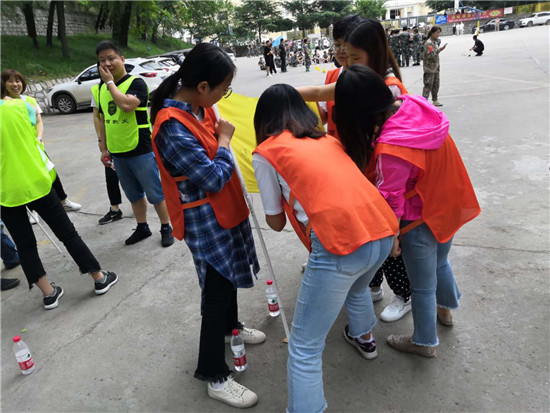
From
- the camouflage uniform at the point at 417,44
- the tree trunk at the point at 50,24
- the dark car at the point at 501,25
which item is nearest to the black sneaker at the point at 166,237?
the camouflage uniform at the point at 417,44

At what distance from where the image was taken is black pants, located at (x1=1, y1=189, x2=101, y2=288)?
124 inches

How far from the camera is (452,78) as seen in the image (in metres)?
12.7

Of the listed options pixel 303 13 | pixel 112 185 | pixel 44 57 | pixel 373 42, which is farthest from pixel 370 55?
pixel 303 13

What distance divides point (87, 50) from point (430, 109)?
24236 mm

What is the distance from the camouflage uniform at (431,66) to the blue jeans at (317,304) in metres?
8.18

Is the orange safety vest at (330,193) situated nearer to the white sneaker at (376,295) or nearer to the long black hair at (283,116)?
the long black hair at (283,116)

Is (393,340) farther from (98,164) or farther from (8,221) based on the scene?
(98,164)

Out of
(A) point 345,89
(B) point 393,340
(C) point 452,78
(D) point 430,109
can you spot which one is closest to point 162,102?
(A) point 345,89

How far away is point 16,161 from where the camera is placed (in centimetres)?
305

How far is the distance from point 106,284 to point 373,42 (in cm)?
275

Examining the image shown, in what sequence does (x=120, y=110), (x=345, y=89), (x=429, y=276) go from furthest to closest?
(x=120, y=110) < (x=429, y=276) < (x=345, y=89)

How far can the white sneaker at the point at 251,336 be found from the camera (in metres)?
2.63

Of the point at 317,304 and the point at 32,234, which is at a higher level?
the point at 317,304

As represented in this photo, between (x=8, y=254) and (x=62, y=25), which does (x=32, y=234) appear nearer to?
(x=8, y=254)
